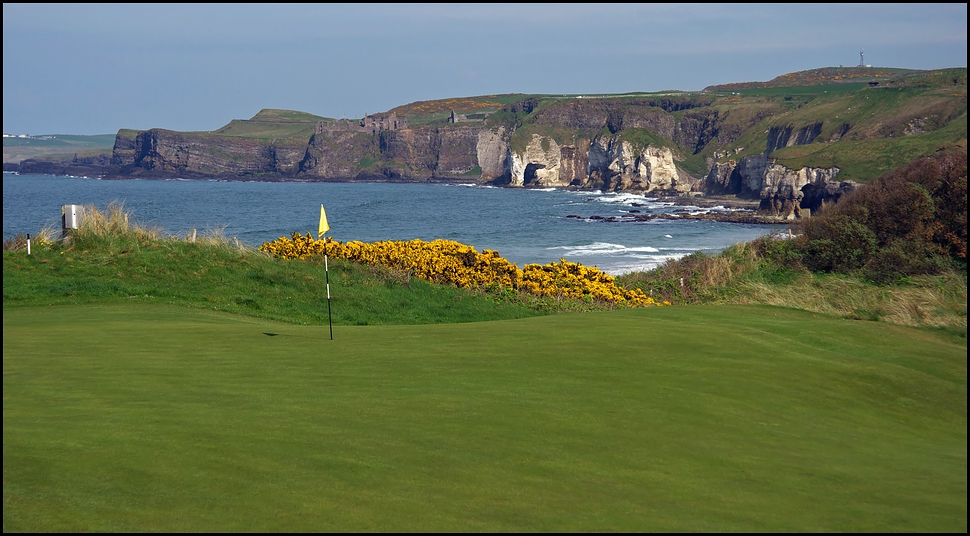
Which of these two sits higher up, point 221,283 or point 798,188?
point 798,188

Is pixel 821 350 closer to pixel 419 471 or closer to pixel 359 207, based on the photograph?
pixel 419 471

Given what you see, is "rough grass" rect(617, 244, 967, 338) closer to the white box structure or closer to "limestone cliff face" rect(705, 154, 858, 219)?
the white box structure

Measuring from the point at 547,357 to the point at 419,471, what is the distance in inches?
166

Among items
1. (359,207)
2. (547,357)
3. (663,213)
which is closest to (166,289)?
(547,357)

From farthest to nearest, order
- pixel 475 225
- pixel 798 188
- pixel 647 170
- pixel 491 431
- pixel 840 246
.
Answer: pixel 647 170
pixel 798 188
pixel 475 225
pixel 840 246
pixel 491 431

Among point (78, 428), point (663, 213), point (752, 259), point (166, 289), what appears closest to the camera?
point (78, 428)

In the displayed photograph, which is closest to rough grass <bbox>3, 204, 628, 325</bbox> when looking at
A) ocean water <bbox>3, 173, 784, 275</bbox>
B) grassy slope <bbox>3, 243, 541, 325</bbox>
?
grassy slope <bbox>3, 243, 541, 325</bbox>

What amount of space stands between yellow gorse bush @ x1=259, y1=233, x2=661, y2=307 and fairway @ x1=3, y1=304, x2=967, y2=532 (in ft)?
43.3

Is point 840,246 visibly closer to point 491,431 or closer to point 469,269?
point 469,269

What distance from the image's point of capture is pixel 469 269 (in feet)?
84.3

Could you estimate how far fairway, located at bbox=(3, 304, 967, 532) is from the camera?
5.15 meters

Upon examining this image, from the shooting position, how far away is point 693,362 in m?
9.51

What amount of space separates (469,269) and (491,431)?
18879mm

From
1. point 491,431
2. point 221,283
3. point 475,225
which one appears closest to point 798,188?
point 475,225
